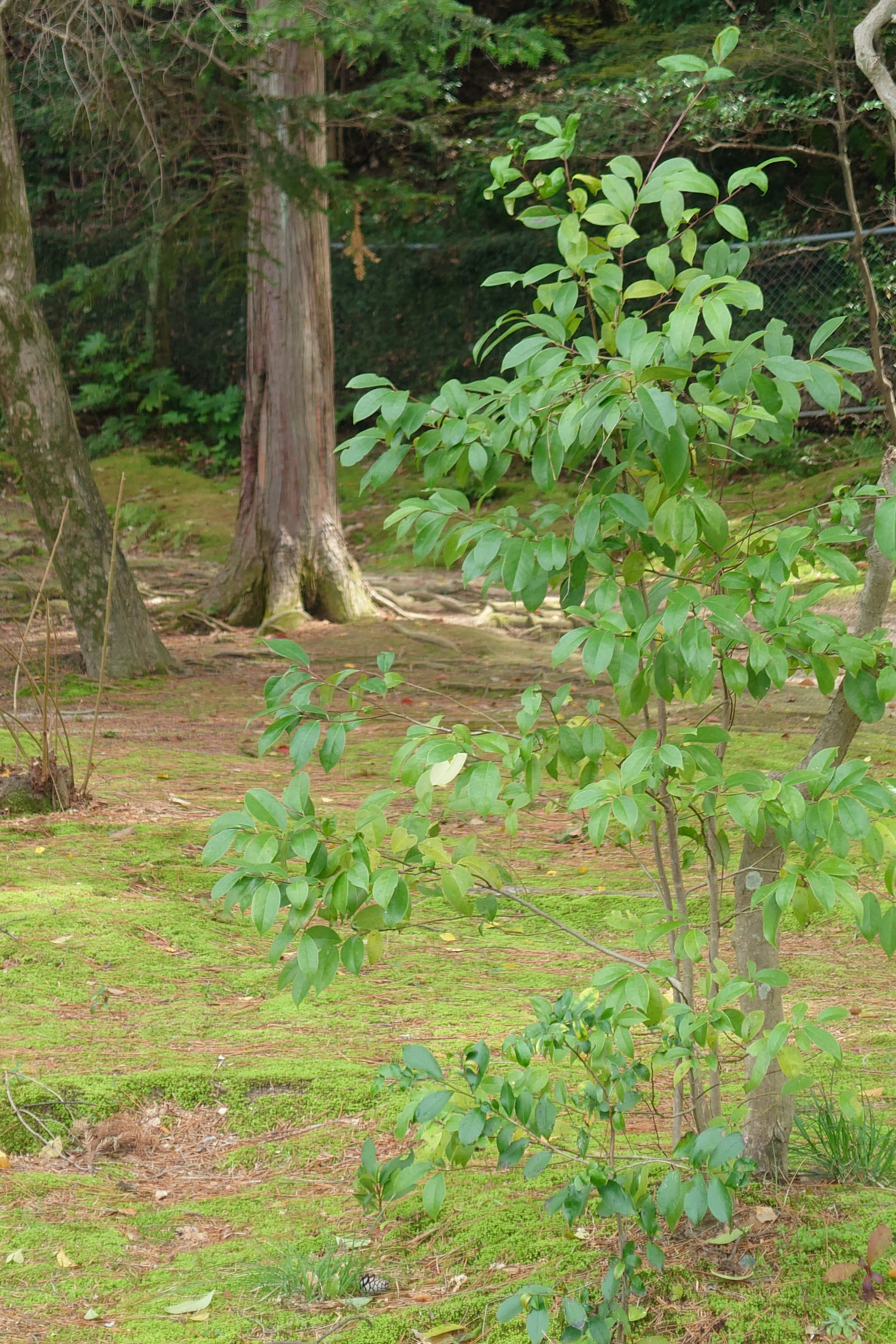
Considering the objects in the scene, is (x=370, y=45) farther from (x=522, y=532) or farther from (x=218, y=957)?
(x=522, y=532)

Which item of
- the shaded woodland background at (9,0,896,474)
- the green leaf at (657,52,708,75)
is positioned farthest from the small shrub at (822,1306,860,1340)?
the shaded woodland background at (9,0,896,474)

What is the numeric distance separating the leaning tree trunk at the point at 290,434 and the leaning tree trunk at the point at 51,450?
1673 millimetres

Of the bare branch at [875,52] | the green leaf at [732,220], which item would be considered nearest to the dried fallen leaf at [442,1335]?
the green leaf at [732,220]

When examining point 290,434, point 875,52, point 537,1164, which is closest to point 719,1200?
point 537,1164

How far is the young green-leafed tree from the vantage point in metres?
1.47

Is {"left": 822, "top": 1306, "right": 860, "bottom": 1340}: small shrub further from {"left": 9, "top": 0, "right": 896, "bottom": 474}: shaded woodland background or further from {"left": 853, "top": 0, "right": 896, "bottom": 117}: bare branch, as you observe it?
{"left": 9, "top": 0, "right": 896, "bottom": 474}: shaded woodland background

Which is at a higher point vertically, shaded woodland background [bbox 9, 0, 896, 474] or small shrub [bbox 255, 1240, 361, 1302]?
shaded woodland background [bbox 9, 0, 896, 474]

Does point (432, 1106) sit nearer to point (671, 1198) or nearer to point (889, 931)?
point (671, 1198)

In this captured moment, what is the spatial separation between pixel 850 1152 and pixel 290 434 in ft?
24.6

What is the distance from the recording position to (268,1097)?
2.63 meters

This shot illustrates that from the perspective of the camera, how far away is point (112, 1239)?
214cm

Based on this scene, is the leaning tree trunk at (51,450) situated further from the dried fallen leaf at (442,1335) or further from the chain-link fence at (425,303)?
the chain-link fence at (425,303)

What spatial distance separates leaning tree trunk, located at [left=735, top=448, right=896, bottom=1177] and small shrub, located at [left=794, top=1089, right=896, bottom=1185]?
2.2 inches

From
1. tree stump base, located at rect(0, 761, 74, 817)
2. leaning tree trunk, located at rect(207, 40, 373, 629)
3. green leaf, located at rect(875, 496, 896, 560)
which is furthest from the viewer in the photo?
leaning tree trunk, located at rect(207, 40, 373, 629)
